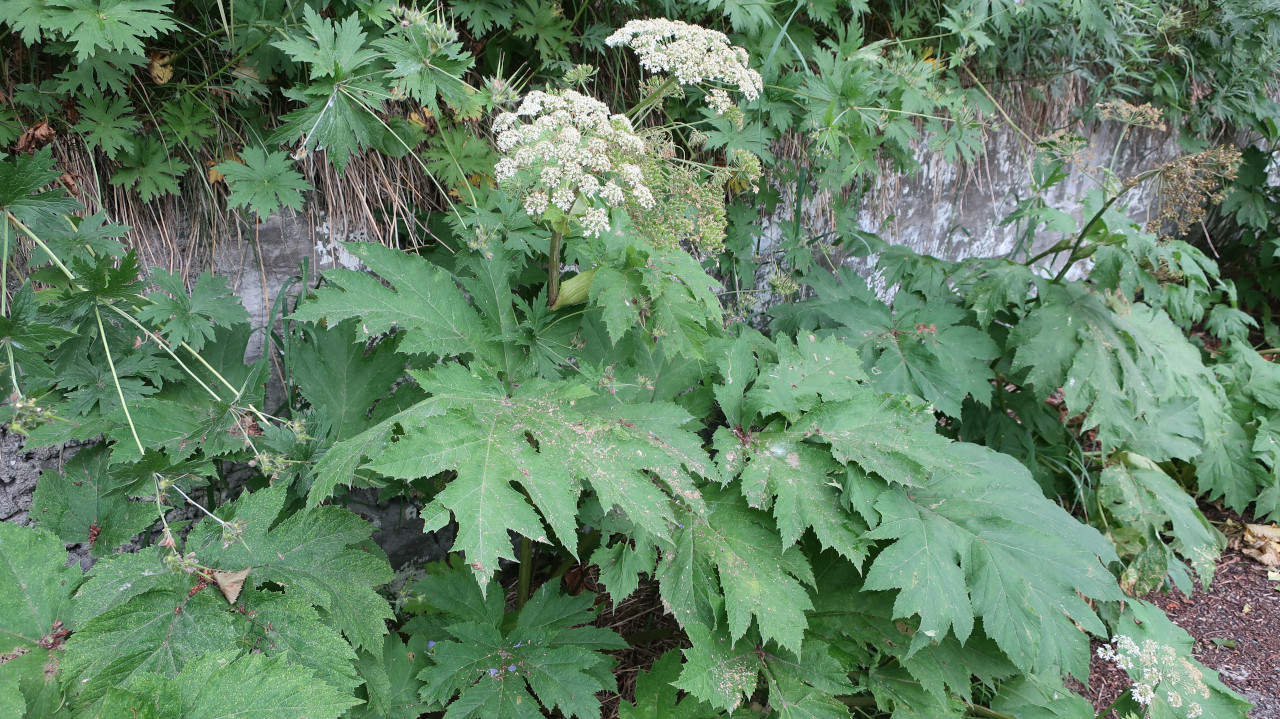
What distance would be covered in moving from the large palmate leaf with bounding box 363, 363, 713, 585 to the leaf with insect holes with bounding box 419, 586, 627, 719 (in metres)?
0.57

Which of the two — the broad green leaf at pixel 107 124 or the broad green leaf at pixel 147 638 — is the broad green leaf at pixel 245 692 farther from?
the broad green leaf at pixel 107 124

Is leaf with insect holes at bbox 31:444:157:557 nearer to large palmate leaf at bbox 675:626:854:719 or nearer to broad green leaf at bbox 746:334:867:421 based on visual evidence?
large palmate leaf at bbox 675:626:854:719

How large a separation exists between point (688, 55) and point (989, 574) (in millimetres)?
1406

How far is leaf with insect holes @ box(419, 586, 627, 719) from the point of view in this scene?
67.9 inches

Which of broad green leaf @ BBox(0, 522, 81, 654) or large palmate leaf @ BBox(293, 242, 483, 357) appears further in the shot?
large palmate leaf @ BBox(293, 242, 483, 357)

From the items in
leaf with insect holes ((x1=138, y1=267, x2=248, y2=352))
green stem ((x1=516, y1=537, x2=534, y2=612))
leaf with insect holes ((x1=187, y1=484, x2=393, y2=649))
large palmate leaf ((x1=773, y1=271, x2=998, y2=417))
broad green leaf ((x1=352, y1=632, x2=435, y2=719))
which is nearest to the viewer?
leaf with insect holes ((x1=187, y1=484, x2=393, y2=649))

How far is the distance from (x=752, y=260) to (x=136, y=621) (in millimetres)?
2234

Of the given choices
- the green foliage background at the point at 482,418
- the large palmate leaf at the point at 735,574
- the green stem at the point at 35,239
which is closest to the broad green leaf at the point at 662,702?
the green foliage background at the point at 482,418

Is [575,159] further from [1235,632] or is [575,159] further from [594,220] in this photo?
[1235,632]

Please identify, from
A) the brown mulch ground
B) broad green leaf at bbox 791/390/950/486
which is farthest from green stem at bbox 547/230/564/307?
the brown mulch ground

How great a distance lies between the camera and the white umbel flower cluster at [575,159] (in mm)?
1457

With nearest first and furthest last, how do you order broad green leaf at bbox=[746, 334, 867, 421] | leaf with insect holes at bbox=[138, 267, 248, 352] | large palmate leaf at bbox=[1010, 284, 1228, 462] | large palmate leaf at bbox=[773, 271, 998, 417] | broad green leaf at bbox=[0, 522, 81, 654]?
broad green leaf at bbox=[0, 522, 81, 654]
leaf with insect holes at bbox=[138, 267, 248, 352]
broad green leaf at bbox=[746, 334, 867, 421]
large palmate leaf at bbox=[773, 271, 998, 417]
large palmate leaf at bbox=[1010, 284, 1228, 462]

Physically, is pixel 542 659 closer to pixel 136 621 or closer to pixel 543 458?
pixel 543 458

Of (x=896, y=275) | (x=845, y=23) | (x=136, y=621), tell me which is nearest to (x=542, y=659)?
(x=136, y=621)
